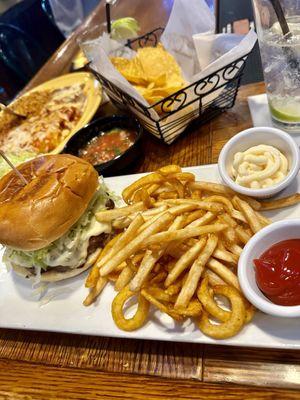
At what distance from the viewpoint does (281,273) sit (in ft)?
4.15

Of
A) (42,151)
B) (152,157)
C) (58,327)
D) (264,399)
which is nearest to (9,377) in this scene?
(58,327)

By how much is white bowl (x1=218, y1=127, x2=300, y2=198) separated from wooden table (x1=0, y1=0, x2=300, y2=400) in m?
0.67

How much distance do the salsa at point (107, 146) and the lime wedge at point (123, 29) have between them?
0.80 meters

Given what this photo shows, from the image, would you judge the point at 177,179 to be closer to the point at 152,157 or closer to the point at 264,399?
the point at 152,157

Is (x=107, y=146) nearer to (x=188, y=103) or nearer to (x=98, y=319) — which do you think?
(x=188, y=103)

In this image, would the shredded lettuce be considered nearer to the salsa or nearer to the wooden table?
the wooden table

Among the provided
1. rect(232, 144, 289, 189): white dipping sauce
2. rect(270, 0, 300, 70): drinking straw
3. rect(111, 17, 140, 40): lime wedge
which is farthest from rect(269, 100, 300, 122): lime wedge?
rect(111, 17, 140, 40): lime wedge

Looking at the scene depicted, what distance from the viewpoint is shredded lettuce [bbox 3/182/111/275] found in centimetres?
172

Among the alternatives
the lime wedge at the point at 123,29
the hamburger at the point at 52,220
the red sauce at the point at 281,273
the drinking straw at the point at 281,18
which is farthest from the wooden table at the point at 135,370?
the lime wedge at the point at 123,29

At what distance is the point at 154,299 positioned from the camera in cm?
138

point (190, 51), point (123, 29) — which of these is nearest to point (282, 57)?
point (190, 51)

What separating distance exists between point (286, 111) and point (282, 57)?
27cm

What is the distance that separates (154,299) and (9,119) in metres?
2.53

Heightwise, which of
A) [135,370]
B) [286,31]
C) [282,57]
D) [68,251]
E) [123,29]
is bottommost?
[135,370]
